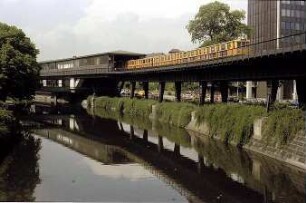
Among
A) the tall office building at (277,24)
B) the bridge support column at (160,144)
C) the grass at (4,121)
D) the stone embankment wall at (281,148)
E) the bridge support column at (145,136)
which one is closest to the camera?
the tall office building at (277,24)

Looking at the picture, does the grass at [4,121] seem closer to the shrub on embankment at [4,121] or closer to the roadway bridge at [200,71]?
the shrub on embankment at [4,121]

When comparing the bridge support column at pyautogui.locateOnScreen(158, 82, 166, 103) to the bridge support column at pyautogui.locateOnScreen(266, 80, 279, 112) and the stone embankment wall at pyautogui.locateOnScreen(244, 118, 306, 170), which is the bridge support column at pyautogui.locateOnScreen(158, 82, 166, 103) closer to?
the bridge support column at pyautogui.locateOnScreen(266, 80, 279, 112)

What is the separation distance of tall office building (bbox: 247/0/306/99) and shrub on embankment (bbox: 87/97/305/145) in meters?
5.90

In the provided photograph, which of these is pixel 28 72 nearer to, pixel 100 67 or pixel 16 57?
pixel 16 57

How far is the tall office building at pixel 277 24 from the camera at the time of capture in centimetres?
2277

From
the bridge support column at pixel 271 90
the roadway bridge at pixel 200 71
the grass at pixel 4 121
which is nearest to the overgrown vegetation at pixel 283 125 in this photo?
the bridge support column at pixel 271 90

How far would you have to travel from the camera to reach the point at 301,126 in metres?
38.7

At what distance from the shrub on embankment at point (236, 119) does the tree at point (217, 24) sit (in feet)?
45.7

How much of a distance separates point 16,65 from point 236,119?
2756cm

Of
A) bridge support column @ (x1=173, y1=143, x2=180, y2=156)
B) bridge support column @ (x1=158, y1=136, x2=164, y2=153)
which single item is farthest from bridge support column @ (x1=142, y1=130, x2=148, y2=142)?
bridge support column @ (x1=173, y1=143, x2=180, y2=156)

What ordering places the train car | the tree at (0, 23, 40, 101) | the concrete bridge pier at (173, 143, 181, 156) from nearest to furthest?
1. the concrete bridge pier at (173, 143, 181, 156)
2. the tree at (0, 23, 40, 101)
3. the train car

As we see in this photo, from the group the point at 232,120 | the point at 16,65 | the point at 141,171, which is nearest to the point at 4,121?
the point at 141,171

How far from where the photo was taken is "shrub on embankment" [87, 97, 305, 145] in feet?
133

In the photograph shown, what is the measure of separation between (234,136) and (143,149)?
366 inches
